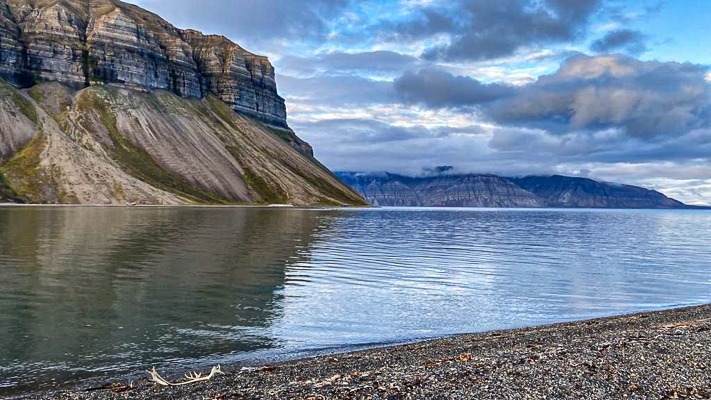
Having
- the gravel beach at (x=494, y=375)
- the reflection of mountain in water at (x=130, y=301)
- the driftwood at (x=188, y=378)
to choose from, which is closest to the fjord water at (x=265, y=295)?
the reflection of mountain in water at (x=130, y=301)

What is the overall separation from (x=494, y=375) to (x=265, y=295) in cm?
2370

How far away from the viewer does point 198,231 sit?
9656 centimetres

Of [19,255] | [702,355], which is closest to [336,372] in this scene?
[702,355]

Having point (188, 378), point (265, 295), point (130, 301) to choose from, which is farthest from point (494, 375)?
point (130, 301)

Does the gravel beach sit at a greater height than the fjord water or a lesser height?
greater

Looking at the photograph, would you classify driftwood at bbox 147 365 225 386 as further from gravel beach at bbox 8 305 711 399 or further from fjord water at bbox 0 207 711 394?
fjord water at bbox 0 207 711 394

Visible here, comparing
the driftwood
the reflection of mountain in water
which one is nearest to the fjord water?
the reflection of mountain in water

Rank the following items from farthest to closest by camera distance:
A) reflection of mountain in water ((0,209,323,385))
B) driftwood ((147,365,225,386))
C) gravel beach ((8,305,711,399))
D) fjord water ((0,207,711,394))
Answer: fjord water ((0,207,711,394)) < reflection of mountain in water ((0,209,323,385)) < driftwood ((147,365,225,386)) < gravel beach ((8,305,711,399))

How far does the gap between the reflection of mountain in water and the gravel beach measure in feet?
14.8

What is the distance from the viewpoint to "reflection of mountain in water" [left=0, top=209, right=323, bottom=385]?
2531cm

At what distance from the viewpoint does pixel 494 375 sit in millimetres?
18203

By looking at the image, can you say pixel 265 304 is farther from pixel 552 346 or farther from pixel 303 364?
pixel 552 346

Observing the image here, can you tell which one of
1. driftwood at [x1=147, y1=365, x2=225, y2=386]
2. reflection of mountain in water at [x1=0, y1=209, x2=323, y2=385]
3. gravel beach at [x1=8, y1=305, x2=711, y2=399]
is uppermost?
gravel beach at [x1=8, y1=305, x2=711, y2=399]

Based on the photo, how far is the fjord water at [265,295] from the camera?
26.1m
